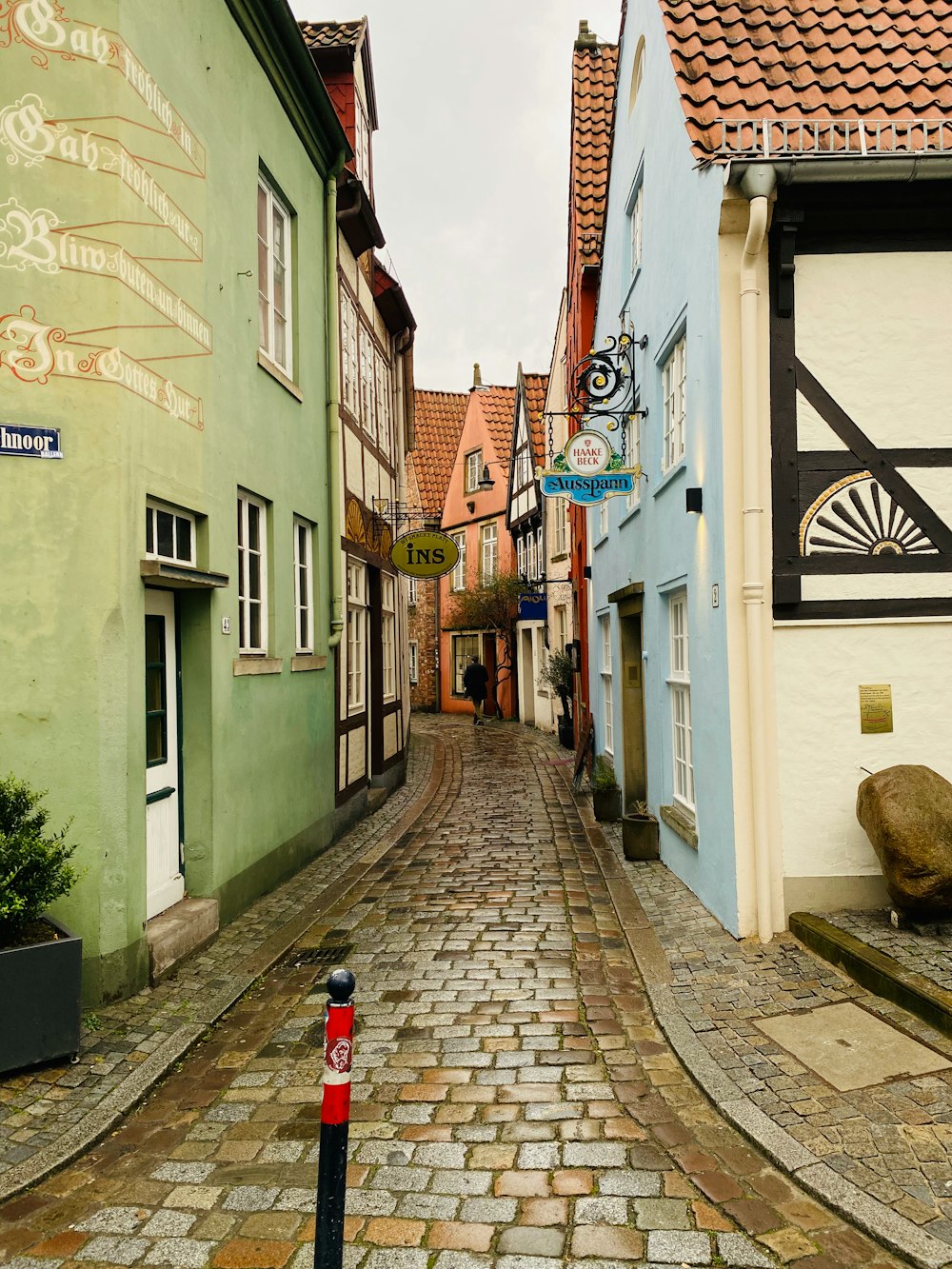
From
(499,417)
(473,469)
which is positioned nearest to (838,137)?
(499,417)

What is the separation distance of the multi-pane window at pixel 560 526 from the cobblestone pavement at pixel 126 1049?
558 inches

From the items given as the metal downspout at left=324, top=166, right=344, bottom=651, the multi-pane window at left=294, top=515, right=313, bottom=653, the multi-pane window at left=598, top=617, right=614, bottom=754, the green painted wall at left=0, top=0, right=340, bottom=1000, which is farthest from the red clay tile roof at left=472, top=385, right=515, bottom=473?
the green painted wall at left=0, top=0, right=340, bottom=1000

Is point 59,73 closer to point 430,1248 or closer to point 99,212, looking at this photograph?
point 99,212

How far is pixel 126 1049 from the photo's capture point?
4723 millimetres

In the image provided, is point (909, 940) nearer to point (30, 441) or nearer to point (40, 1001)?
point (40, 1001)

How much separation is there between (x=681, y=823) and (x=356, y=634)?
5875 millimetres

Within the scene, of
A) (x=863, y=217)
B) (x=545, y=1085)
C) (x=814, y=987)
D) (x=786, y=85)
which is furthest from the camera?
(x=786, y=85)

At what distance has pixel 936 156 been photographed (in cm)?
582

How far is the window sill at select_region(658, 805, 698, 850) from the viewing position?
744 centimetres

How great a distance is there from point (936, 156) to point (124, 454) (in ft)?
16.7

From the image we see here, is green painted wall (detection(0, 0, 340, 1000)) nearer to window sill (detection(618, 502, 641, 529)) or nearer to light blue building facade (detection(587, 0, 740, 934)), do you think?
light blue building facade (detection(587, 0, 740, 934))

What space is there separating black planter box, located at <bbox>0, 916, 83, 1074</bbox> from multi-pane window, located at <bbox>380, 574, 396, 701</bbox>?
9558mm

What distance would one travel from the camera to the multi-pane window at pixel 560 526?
67.8ft

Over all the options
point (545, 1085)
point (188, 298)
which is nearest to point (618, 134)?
point (188, 298)
